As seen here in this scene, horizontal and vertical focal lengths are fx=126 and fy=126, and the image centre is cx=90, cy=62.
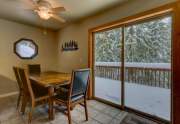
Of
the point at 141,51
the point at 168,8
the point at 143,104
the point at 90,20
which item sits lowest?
the point at 143,104

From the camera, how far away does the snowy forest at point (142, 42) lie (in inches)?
87.4

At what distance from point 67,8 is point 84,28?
2.71 feet

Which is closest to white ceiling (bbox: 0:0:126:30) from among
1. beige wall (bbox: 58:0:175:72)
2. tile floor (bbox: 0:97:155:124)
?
beige wall (bbox: 58:0:175:72)

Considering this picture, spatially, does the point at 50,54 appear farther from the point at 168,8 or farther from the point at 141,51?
the point at 168,8

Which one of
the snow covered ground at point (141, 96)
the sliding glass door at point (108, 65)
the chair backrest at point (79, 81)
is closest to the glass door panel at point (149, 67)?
the snow covered ground at point (141, 96)

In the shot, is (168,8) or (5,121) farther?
(5,121)

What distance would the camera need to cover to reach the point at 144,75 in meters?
2.54

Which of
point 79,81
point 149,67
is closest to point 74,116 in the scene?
point 79,81

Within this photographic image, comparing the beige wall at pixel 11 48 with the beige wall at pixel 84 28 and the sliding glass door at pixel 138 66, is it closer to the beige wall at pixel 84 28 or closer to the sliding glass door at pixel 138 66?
the beige wall at pixel 84 28

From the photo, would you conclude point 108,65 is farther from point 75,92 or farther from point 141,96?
point 75,92

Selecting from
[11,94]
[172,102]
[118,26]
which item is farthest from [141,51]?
[11,94]

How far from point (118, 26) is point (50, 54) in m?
2.97

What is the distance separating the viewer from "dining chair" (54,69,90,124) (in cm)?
200

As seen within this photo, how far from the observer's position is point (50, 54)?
4805 millimetres
